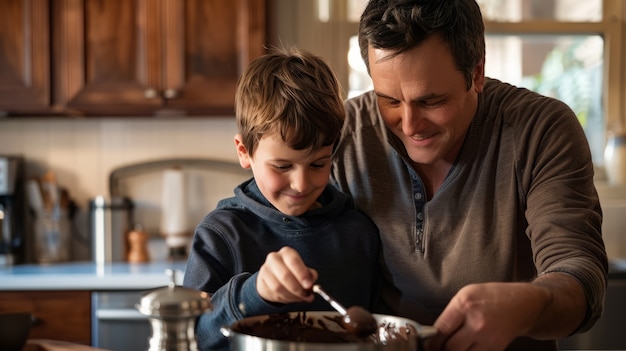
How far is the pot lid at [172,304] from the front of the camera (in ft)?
3.07

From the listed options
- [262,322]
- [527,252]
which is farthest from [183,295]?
[527,252]

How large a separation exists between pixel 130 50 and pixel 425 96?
6.58 ft

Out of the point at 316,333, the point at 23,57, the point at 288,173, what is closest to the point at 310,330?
the point at 316,333

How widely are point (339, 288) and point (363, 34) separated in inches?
18.4

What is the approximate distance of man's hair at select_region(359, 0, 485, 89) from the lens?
4.92 ft

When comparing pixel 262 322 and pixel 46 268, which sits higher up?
pixel 262 322

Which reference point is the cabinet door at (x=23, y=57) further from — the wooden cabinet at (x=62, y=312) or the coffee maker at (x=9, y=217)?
the wooden cabinet at (x=62, y=312)

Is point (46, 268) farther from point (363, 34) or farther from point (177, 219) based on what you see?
point (363, 34)

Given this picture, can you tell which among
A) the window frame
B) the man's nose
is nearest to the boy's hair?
the man's nose

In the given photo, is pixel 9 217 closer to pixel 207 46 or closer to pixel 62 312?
pixel 62 312

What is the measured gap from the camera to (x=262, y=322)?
1.13m

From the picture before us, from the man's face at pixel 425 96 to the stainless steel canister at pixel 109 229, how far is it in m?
2.00

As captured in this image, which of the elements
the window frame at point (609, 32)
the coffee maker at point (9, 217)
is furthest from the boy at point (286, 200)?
the window frame at point (609, 32)

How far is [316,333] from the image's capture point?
1204 millimetres
